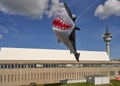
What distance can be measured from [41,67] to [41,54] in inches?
281

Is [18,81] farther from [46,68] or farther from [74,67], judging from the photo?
[74,67]

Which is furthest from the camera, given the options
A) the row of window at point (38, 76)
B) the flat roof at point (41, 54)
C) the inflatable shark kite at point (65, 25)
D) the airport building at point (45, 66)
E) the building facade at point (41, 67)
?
the flat roof at point (41, 54)

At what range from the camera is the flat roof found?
89.4 meters

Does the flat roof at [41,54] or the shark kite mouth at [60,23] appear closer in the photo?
the shark kite mouth at [60,23]

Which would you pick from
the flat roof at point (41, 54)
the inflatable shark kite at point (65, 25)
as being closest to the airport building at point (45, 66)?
the flat roof at point (41, 54)

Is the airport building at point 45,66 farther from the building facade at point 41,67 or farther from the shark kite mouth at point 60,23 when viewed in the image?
the shark kite mouth at point 60,23

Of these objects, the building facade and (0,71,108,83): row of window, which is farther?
the building facade

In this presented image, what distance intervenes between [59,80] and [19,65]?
56.9 ft

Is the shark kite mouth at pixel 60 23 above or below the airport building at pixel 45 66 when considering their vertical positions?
above

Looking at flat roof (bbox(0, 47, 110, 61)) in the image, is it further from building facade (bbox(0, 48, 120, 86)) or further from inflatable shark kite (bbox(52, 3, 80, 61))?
inflatable shark kite (bbox(52, 3, 80, 61))

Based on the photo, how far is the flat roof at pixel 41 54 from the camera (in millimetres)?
89375

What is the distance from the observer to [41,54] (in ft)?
318

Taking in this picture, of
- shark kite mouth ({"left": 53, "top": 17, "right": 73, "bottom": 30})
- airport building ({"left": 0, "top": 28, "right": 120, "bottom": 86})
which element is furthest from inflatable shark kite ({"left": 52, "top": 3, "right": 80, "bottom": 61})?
airport building ({"left": 0, "top": 28, "right": 120, "bottom": 86})

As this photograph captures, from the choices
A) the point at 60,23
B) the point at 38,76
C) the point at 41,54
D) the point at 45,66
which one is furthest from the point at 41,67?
the point at 60,23
